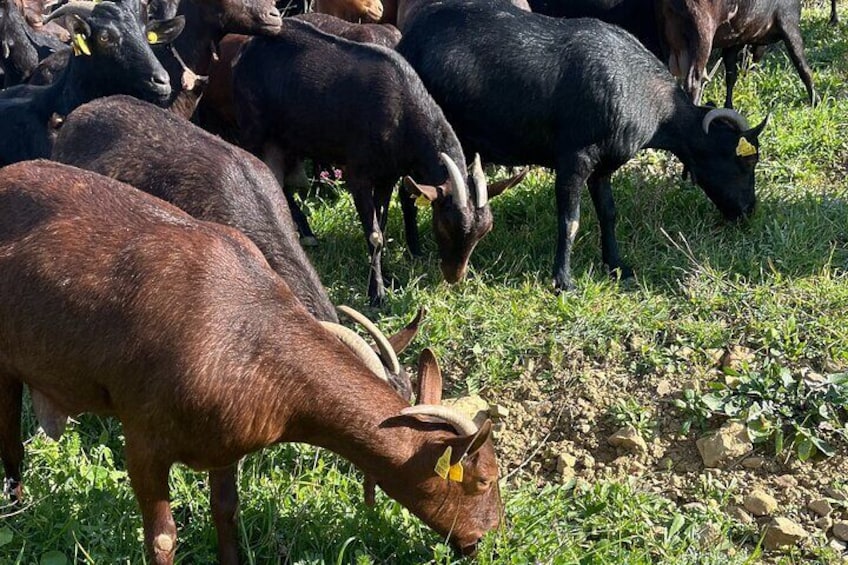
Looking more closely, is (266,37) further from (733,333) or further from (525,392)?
(733,333)

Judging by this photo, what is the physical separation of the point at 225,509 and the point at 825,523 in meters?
2.86

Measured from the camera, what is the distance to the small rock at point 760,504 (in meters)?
5.05

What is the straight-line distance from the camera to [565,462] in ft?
17.6

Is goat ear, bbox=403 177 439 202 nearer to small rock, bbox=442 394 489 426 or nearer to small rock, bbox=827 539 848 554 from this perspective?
small rock, bbox=442 394 489 426

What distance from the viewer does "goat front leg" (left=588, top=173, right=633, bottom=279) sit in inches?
279

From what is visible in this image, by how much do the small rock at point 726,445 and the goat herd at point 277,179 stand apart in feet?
4.84

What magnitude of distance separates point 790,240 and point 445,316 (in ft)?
8.37

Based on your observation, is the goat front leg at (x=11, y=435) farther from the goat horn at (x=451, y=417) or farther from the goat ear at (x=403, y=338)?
the goat horn at (x=451, y=417)

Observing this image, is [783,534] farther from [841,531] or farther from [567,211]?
[567,211]

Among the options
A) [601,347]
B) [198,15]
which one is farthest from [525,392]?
[198,15]

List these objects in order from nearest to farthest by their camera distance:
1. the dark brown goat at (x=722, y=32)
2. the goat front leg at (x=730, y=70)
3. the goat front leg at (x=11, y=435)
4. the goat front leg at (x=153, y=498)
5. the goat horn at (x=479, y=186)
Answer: the goat front leg at (x=153, y=498) → the goat front leg at (x=11, y=435) → the goat horn at (x=479, y=186) → the dark brown goat at (x=722, y=32) → the goat front leg at (x=730, y=70)

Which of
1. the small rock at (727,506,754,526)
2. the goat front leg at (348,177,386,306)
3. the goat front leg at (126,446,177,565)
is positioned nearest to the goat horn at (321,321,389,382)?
the goat front leg at (126,446,177,565)

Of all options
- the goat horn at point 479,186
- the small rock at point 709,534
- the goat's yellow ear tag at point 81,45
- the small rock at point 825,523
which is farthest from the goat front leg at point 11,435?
the small rock at point 825,523

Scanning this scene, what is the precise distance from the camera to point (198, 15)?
782 centimetres
